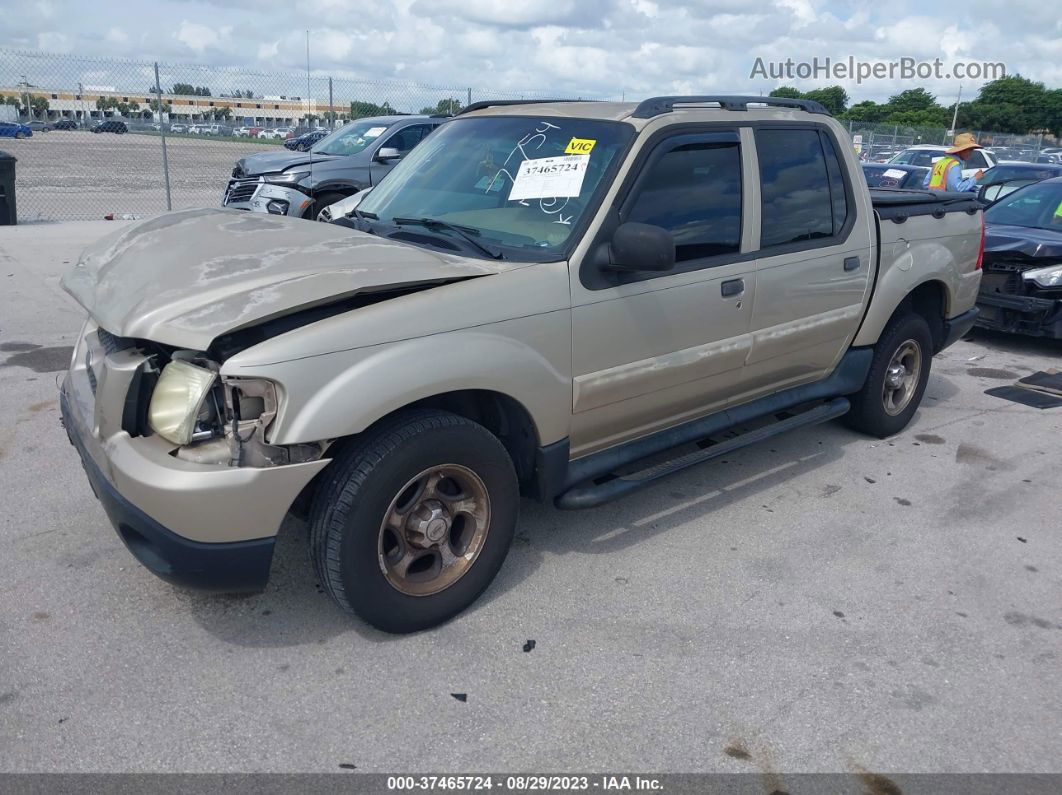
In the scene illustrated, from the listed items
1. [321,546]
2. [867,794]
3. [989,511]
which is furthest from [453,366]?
[989,511]

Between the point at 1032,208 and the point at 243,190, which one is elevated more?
the point at 243,190

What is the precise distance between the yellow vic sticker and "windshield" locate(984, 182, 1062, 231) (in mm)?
6599

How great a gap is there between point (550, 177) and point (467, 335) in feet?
3.31

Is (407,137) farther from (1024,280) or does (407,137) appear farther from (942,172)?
(1024,280)

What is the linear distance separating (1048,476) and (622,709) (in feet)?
11.7

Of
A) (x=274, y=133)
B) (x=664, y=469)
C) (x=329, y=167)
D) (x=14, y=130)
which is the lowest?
(x=664, y=469)

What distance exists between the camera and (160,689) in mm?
3021

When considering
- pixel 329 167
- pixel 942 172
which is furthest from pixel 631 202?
pixel 329 167

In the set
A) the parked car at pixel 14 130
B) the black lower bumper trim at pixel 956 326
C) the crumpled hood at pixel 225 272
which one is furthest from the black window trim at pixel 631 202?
the parked car at pixel 14 130

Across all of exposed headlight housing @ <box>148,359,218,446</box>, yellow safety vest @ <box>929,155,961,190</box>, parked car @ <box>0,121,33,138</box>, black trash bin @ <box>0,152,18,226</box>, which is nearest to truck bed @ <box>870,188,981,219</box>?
exposed headlight housing @ <box>148,359,218,446</box>

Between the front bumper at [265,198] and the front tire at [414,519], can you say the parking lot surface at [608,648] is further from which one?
the front bumper at [265,198]

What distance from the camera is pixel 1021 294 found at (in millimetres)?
7848

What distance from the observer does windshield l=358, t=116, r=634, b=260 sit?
372 cm

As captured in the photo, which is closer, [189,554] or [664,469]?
[189,554]
